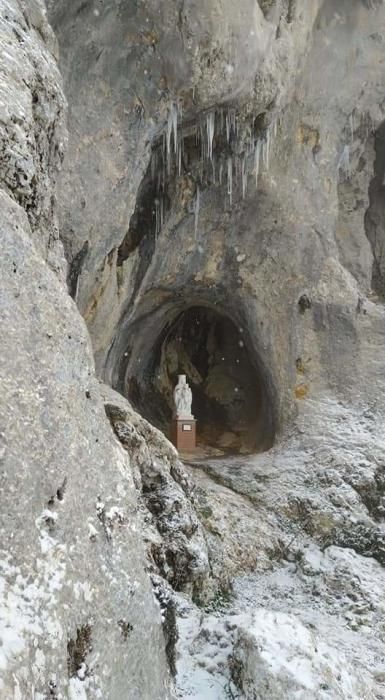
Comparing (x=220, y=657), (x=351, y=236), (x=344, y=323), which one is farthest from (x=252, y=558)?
(x=351, y=236)

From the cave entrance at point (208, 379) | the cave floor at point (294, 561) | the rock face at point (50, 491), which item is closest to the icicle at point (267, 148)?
the cave entrance at point (208, 379)

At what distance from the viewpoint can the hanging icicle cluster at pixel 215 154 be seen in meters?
11.6

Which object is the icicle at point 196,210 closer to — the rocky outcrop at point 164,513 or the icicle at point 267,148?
the icicle at point 267,148

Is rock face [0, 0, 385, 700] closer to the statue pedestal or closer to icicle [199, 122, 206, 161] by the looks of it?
icicle [199, 122, 206, 161]

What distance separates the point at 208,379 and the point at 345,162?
8.02 meters

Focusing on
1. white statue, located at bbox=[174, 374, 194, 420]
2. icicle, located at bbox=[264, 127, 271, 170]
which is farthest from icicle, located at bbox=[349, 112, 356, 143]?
white statue, located at bbox=[174, 374, 194, 420]

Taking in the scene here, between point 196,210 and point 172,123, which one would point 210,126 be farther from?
point 196,210

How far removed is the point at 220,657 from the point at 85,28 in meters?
8.97

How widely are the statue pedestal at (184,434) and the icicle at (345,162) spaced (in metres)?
7.68

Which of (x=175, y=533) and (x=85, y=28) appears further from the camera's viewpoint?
(x=85, y=28)

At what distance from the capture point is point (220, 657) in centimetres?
577

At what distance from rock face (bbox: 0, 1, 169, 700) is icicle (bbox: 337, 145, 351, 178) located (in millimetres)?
11448

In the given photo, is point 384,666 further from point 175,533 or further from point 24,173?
point 24,173

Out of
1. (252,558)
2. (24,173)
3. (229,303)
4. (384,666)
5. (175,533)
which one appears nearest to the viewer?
(24,173)
